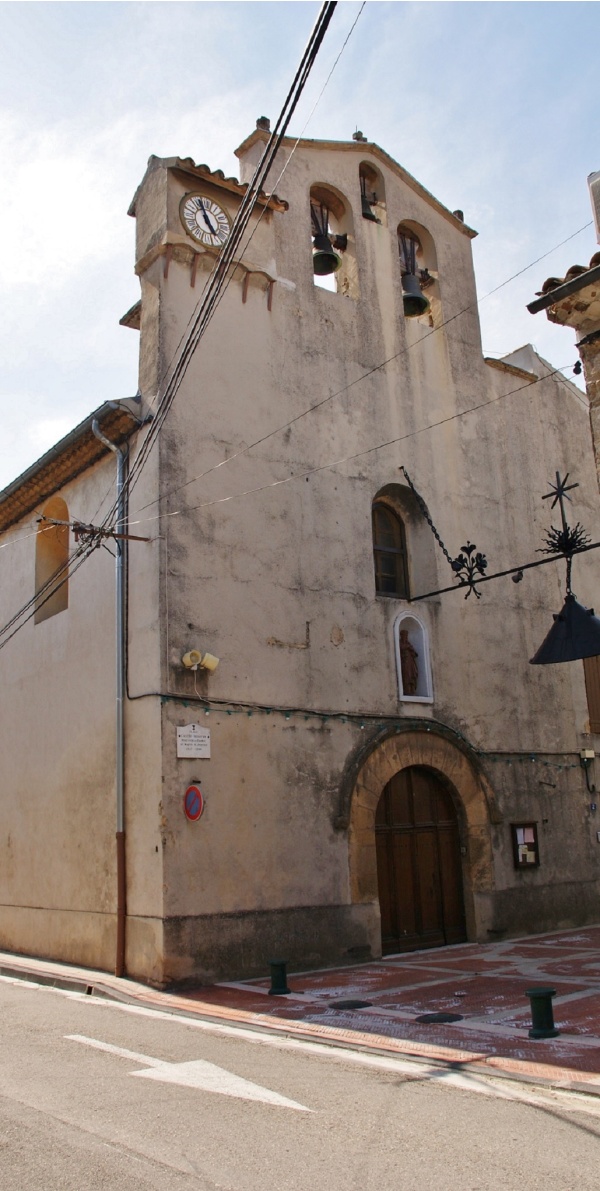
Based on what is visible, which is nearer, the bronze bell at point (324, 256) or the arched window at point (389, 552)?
the bronze bell at point (324, 256)

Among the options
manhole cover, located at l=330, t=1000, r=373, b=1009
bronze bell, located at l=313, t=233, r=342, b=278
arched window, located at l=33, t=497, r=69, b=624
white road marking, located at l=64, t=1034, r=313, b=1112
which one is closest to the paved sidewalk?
manhole cover, located at l=330, t=1000, r=373, b=1009

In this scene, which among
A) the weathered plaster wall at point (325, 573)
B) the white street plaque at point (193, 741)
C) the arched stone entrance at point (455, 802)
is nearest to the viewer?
the white street plaque at point (193, 741)

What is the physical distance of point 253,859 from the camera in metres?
11.1

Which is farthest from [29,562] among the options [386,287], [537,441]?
[537,441]

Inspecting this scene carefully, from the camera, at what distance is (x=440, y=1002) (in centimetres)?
888

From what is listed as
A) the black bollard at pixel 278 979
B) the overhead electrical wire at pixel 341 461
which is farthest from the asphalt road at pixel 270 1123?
the overhead electrical wire at pixel 341 461

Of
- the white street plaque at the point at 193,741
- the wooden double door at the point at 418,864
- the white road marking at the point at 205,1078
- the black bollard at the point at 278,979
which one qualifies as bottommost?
the white road marking at the point at 205,1078

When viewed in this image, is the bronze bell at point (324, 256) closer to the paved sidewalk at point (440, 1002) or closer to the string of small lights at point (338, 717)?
the string of small lights at point (338, 717)

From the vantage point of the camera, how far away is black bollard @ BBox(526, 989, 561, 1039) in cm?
712

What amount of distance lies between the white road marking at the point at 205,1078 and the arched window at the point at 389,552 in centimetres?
808

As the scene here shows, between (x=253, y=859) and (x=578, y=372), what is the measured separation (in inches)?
248

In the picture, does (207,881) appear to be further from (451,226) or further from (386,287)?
(451,226)

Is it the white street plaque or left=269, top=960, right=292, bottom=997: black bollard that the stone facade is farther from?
left=269, top=960, right=292, bottom=997: black bollard

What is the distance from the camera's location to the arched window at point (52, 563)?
1408cm
